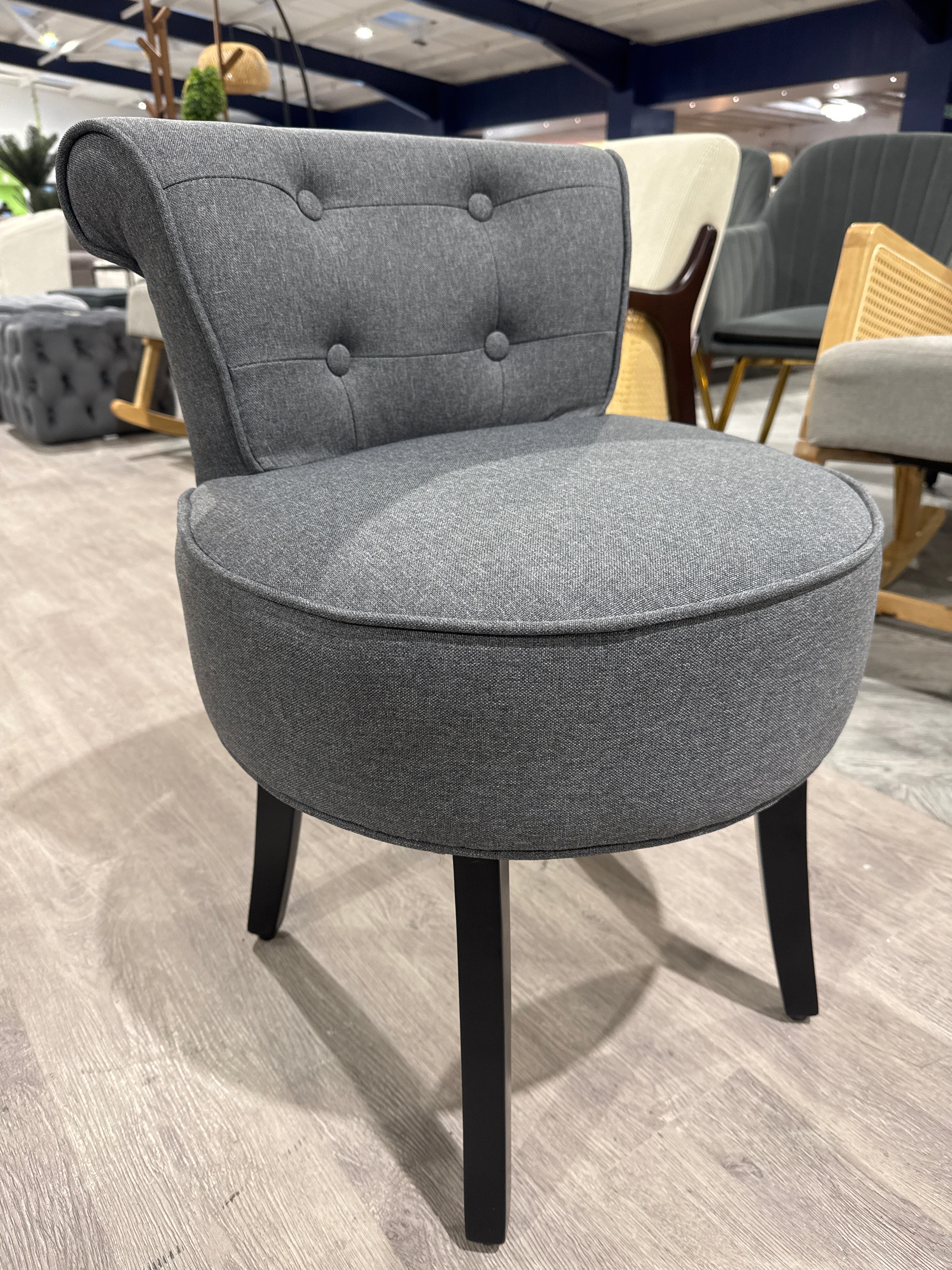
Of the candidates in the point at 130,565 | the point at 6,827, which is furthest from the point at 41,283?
the point at 6,827

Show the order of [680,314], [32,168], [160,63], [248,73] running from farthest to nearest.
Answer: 1. [32,168]
2. [248,73]
3. [160,63]
4. [680,314]

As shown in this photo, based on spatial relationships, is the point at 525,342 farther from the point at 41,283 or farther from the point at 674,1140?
the point at 41,283

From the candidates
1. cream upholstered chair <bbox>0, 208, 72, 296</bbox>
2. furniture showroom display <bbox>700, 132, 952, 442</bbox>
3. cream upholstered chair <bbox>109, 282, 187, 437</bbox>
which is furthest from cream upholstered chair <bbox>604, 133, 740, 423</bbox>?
cream upholstered chair <bbox>0, 208, 72, 296</bbox>

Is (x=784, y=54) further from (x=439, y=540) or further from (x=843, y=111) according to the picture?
(x=439, y=540)

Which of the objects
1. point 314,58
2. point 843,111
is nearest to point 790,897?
point 314,58

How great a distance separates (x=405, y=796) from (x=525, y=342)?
0.55 metres

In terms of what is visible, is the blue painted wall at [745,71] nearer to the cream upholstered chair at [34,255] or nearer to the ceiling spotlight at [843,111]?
the ceiling spotlight at [843,111]

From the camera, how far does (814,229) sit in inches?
104

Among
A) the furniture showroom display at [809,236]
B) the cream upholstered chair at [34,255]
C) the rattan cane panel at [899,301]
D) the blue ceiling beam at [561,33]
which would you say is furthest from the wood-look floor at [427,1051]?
the blue ceiling beam at [561,33]

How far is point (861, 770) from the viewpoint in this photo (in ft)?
3.85

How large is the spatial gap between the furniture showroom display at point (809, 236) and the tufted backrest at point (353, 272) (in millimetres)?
1605

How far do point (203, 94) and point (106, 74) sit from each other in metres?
11.0

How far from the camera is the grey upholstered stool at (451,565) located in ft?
1.65

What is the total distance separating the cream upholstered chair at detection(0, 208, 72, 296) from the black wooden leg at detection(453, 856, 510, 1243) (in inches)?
215
